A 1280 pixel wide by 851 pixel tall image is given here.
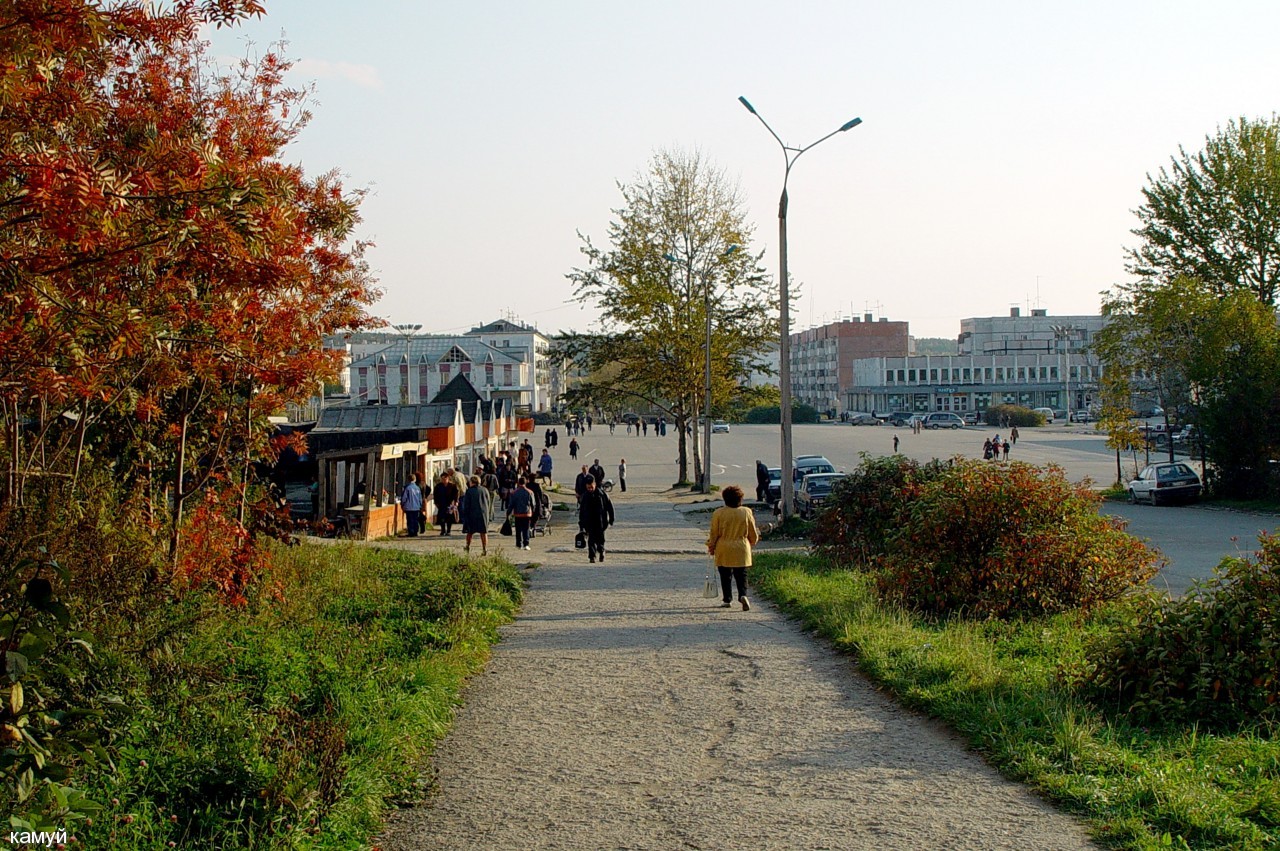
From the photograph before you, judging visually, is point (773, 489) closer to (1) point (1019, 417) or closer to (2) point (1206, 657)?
(2) point (1206, 657)

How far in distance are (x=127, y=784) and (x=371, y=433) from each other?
1183 inches

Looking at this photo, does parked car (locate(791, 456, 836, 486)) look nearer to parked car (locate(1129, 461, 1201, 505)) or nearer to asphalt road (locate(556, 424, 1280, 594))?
asphalt road (locate(556, 424, 1280, 594))

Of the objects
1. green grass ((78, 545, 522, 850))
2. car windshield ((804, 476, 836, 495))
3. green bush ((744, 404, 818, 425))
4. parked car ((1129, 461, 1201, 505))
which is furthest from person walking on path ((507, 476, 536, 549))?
green bush ((744, 404, 818, 425))

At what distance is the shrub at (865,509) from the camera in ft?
53.7

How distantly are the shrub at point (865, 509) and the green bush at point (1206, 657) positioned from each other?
7.00 m

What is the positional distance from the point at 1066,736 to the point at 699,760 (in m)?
2.09

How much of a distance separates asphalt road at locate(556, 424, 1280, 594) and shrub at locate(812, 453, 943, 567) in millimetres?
879

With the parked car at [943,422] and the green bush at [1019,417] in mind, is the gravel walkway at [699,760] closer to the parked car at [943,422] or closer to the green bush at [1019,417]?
the green bush at [1019,417]

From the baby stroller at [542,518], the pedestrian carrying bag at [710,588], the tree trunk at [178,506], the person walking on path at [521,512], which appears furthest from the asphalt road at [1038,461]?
the baby stroller at [542,518]

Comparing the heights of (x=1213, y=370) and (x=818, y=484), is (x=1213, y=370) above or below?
above

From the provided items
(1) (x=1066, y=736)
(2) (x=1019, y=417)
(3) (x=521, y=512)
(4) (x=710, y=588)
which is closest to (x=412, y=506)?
(3) (x=521, y=512)

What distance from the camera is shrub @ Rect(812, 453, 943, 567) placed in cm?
1636

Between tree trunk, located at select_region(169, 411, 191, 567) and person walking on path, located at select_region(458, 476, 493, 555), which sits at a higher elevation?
tree trunk, located at select_region(169, 411, 191, 567)

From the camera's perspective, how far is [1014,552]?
11922mm
